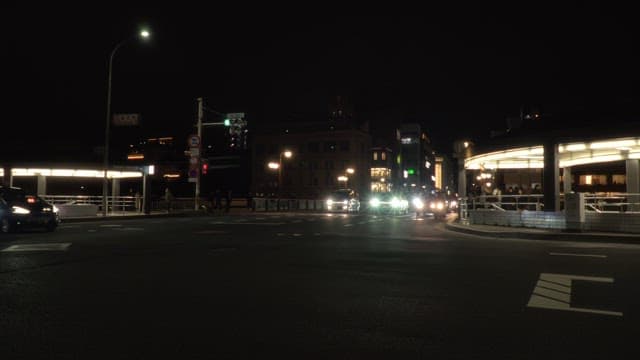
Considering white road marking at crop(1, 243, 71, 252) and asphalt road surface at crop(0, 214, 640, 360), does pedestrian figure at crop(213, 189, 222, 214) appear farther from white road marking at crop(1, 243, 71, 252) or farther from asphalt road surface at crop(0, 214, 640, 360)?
asphalt road surface at crop(0, 214, 640, 360)

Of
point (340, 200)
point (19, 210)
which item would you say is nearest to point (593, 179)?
point (340, 200)

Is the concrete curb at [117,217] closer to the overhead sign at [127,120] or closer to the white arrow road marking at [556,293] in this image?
the overhead sign at [127,120]

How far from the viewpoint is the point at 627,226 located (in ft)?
63.9

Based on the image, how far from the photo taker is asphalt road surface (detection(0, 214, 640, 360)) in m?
5.03

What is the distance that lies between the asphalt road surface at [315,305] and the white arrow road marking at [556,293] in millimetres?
17

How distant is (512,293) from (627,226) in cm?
1411

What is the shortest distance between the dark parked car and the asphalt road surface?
26.9ft

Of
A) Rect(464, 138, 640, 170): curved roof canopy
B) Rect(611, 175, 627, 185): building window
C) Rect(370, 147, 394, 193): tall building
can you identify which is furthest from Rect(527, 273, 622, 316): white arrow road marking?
Rect(370, 147, 394, 193): tall building

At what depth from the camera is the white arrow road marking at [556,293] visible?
6.84m

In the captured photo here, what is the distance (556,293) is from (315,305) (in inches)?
137

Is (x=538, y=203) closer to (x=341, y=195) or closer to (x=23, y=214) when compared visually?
(x=23, y=214)

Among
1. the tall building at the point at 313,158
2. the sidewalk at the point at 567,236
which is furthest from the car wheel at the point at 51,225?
the tall building at the point at 313,158

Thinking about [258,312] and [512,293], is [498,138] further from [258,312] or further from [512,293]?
[258,312]

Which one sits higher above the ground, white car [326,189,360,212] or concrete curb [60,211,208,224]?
white car [326,189,360,212]
